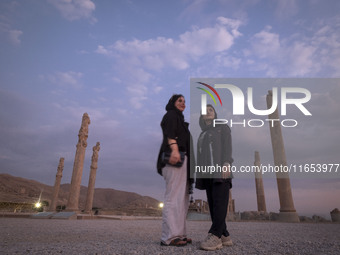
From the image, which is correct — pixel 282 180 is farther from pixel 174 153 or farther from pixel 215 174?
pixel 174 153

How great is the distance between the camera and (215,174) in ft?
10.2

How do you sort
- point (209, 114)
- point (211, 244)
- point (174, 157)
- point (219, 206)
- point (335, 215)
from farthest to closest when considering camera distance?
point (335, 215) → point (209, 114) → point (174, 157) → point (219, 206) → point (211, 244)

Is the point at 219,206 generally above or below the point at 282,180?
below

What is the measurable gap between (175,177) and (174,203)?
35cm

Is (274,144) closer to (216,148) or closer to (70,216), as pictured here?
(70,216)

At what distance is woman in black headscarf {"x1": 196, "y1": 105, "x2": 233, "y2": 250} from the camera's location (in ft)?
9.73

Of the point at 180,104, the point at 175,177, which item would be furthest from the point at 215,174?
the point at 180,104

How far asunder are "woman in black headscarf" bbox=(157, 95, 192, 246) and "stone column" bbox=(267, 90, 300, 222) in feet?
47.1

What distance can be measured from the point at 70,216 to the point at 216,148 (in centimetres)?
1172

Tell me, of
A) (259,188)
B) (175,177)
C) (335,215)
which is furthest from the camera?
(259,188)

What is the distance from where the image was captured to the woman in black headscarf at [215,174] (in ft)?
9.73

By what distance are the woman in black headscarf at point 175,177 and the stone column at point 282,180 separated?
14.4 meters

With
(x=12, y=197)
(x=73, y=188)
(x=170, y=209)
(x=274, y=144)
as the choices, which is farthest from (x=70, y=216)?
(x=12, y=197)

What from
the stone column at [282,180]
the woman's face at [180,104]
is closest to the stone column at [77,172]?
the stone column at [282,180]
